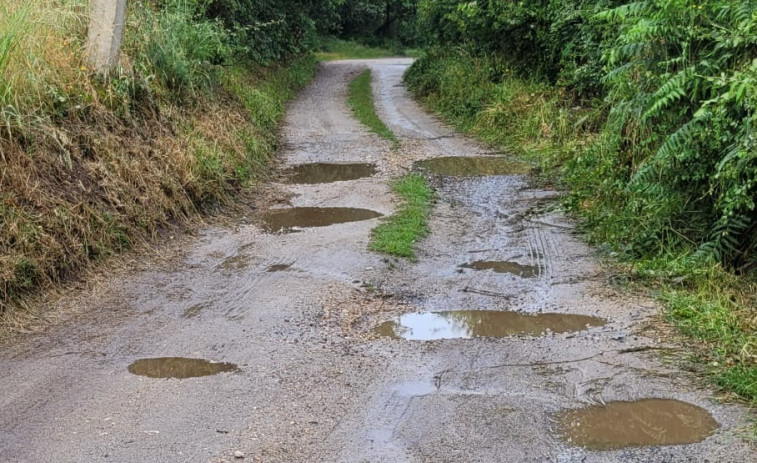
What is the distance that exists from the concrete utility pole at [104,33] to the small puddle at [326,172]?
3.62m

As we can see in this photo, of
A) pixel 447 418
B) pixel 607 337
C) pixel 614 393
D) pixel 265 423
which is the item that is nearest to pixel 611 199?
pixel 607 337

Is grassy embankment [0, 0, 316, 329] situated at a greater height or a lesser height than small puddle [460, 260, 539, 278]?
greater

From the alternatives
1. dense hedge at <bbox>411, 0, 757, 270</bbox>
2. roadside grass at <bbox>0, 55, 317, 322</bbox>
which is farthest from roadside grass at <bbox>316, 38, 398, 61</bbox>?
dense hedge at <bbox>411, 0, 757, 270</bbox>

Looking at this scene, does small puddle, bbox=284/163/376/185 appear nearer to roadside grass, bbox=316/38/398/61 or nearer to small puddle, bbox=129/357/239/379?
small puddle, bbox=129/357/239/379

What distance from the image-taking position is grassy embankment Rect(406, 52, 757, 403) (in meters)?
5.87

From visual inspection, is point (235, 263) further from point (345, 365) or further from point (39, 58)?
point (39, 58)

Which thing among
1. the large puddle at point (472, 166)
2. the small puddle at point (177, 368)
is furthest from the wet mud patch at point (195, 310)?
the large puddle at point (472, 166)

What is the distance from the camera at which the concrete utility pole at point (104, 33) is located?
996 centimetres

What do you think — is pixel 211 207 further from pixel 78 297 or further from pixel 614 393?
pixel 614 393

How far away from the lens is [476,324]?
6.70 m

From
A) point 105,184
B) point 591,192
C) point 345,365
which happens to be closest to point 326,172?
point 591,192

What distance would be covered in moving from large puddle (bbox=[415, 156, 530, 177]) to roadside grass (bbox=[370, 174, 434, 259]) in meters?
1.28

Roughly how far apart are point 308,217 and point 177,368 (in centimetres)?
478

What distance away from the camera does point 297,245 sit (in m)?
9.02
